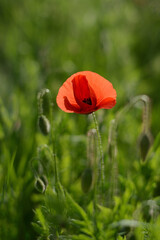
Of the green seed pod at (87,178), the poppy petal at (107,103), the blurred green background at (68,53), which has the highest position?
the blurred green background at (68,53)

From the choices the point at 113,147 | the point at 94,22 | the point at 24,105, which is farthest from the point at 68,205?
the point at 94,22

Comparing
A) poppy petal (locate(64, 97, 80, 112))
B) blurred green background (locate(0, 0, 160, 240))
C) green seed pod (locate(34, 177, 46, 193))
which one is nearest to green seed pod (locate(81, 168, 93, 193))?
green seed pod (locate(34, 177, 46, 193))

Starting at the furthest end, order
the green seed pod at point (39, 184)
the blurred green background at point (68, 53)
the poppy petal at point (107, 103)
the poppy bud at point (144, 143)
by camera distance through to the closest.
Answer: the blurred green background at point (68, 53), the poppy bud at point (144, 143), the green seed pod at point (39, 184), the poppy petal at point (107, 103)

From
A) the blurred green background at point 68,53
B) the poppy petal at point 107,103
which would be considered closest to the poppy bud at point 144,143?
the poppy petal at point 107,103

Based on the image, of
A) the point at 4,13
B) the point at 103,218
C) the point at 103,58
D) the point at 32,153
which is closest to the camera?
the point at 103,218

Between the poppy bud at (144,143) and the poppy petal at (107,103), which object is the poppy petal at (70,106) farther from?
the poppy bud at (144,143)

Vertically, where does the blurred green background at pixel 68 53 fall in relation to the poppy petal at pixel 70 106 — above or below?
above

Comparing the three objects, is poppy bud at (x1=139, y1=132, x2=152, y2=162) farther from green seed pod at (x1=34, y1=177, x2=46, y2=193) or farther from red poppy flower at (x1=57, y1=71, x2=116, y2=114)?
green seed pod at (x1=34, y1=177, x2=46, y2=193)

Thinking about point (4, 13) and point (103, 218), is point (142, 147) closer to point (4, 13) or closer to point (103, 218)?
point (103, 218)
